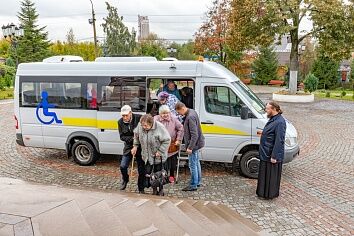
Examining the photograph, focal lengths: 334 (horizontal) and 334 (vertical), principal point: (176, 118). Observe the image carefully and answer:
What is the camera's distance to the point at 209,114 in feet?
23.5

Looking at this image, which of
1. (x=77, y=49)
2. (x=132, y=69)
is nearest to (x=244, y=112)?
(x=132, y=69)

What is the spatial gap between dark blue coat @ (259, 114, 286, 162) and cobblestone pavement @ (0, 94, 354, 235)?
873mm

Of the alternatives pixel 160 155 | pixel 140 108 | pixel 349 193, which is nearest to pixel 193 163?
pixel 160 155

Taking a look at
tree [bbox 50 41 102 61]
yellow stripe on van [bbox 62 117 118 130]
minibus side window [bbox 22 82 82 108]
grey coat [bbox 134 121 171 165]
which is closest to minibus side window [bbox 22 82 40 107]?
minibus side window [bbox 22 82 82 108]

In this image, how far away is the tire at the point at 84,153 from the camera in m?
8.03

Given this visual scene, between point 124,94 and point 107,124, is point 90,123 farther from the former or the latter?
point 124,94

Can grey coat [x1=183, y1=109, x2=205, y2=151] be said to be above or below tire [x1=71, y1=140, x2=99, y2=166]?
above

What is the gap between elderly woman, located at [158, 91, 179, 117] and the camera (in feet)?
22.0

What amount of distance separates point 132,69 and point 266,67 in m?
33.1

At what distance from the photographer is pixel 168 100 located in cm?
705

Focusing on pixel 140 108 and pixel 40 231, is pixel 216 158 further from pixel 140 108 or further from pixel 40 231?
pixel 40 231

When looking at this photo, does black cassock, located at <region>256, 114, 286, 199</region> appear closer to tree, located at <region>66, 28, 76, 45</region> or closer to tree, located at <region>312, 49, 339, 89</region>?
tree, located at <region>312, 49, 339, 89</region>

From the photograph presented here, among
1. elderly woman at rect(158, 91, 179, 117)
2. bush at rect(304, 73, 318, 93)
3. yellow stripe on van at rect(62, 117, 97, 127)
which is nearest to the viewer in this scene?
elderly woman at rect(158, 91, 179, 117)

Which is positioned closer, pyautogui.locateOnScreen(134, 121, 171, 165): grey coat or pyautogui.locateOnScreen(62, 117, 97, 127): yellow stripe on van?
pyautogui.locateOnScreen(134, 121, 171, 165): grey coat
